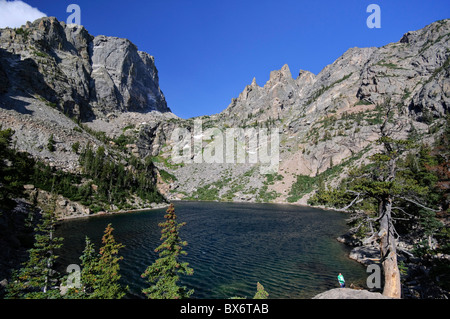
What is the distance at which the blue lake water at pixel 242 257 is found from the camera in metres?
21.7

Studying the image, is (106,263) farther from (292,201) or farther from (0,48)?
(0,48)

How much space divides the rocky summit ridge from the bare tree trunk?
86011 millimetres

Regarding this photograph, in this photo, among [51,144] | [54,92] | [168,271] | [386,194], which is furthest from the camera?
[54,92]

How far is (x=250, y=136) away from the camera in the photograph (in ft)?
656

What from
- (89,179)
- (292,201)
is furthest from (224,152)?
(89,179)

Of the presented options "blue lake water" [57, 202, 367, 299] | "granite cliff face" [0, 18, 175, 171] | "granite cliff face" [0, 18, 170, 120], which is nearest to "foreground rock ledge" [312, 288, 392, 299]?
"blue lake water" [57, 202, 367, 299]

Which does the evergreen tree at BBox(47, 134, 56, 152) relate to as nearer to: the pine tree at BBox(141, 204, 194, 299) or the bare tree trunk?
the pine tree at BBox(141, 204, 194, 299)

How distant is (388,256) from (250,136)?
187873 mm

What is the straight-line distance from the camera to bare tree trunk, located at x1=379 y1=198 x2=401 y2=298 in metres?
13.9

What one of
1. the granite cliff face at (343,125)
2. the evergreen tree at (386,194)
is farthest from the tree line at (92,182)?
the evergreen tree at (386,194)

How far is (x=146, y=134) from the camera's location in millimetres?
190250

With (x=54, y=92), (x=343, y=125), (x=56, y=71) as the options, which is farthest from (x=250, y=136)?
(x=56, y=71)

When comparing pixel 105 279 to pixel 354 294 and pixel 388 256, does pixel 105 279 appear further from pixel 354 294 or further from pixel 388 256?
pixel 388 256

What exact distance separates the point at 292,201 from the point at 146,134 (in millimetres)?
138508
